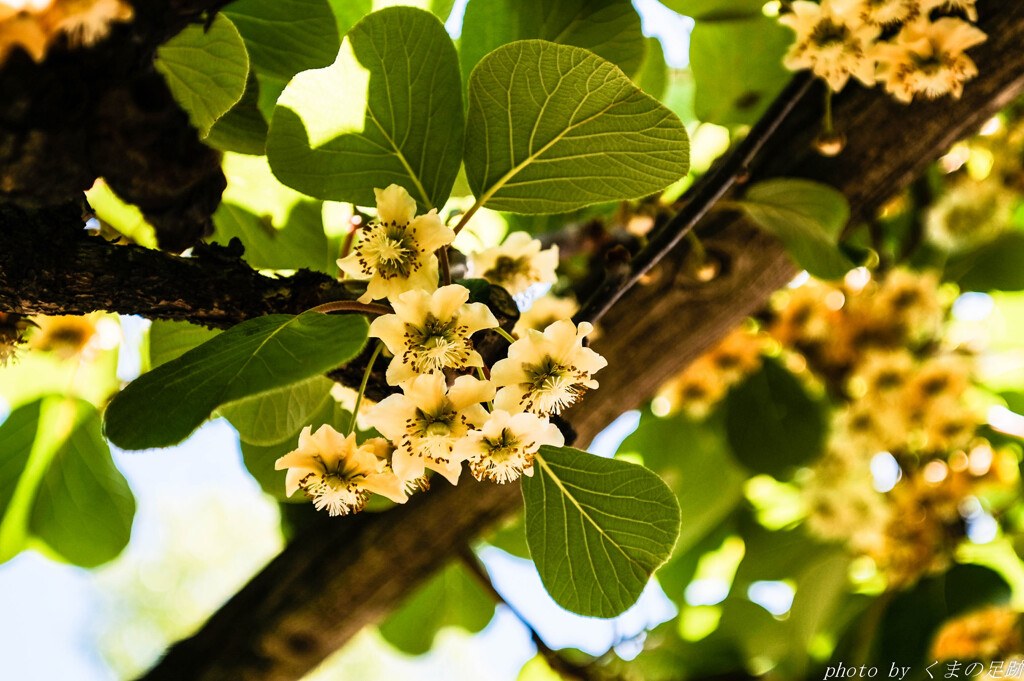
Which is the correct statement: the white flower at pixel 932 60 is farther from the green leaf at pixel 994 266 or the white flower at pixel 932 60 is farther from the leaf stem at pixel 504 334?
the green leaf at pixel 994 266

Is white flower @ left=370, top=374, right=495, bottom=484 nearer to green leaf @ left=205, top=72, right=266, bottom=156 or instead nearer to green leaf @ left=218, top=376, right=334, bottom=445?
green leaf @ left=218, top=376, right=334, bottom=445

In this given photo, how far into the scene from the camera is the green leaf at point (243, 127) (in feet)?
2.11

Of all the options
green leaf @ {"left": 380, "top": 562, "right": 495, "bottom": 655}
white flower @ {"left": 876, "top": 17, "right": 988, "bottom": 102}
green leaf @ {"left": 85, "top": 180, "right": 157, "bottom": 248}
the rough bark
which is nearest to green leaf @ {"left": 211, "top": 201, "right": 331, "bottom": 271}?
green leaf @ {"left": 85, "top": 180, "right": 157, "bottom": 248}

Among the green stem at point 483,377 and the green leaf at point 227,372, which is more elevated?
the green leaf at point 227,372

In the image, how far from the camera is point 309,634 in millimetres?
1105

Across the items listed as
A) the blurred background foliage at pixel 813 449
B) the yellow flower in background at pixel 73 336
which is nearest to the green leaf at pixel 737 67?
the blurred background foliage at pixel 813 449

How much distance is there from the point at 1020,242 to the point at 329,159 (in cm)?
153

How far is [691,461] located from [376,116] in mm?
1080

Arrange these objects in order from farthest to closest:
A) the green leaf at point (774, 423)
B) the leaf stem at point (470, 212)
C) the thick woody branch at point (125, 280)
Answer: the green leaf at point (774, 423)
the leaf stem at point (470, 212)
the thick woody branch at point (125, 280)

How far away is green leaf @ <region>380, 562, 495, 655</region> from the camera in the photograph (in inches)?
57.0

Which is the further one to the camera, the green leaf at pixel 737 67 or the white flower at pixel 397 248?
the green leaf at pixel 737 67

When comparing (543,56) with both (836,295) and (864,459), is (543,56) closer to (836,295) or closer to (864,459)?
(836,295)

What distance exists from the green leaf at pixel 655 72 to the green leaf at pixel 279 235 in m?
0.50

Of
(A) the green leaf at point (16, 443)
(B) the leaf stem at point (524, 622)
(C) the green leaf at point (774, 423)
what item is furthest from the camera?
(C) the green leaf at point (774, 423)
